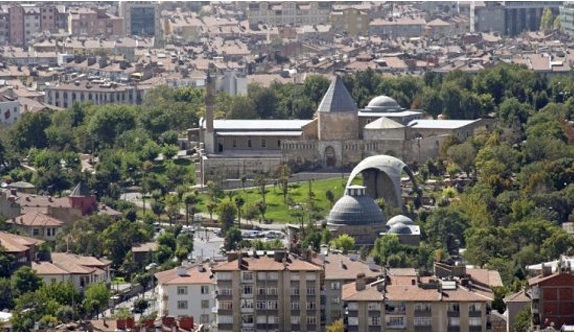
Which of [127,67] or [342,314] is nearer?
[342,314]

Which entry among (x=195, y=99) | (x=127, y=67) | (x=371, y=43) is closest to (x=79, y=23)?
(x=371, y=43)

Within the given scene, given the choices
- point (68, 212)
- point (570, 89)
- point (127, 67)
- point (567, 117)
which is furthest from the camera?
point (127, 67)

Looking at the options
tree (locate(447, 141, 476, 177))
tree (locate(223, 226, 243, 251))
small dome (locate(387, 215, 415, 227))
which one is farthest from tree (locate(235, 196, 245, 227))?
tree (locate(447, 141, 476, 177))

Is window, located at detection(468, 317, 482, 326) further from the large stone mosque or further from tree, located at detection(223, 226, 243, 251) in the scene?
the large stone mosque

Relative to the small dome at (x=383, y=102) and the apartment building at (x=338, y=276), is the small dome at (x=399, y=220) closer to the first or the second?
the apartment building at (x=338, y=276)

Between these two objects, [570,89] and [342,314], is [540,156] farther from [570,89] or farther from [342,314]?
[342,314]

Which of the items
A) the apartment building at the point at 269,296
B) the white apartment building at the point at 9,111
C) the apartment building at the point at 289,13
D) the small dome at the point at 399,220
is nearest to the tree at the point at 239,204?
the small dome at the point at 399,220
